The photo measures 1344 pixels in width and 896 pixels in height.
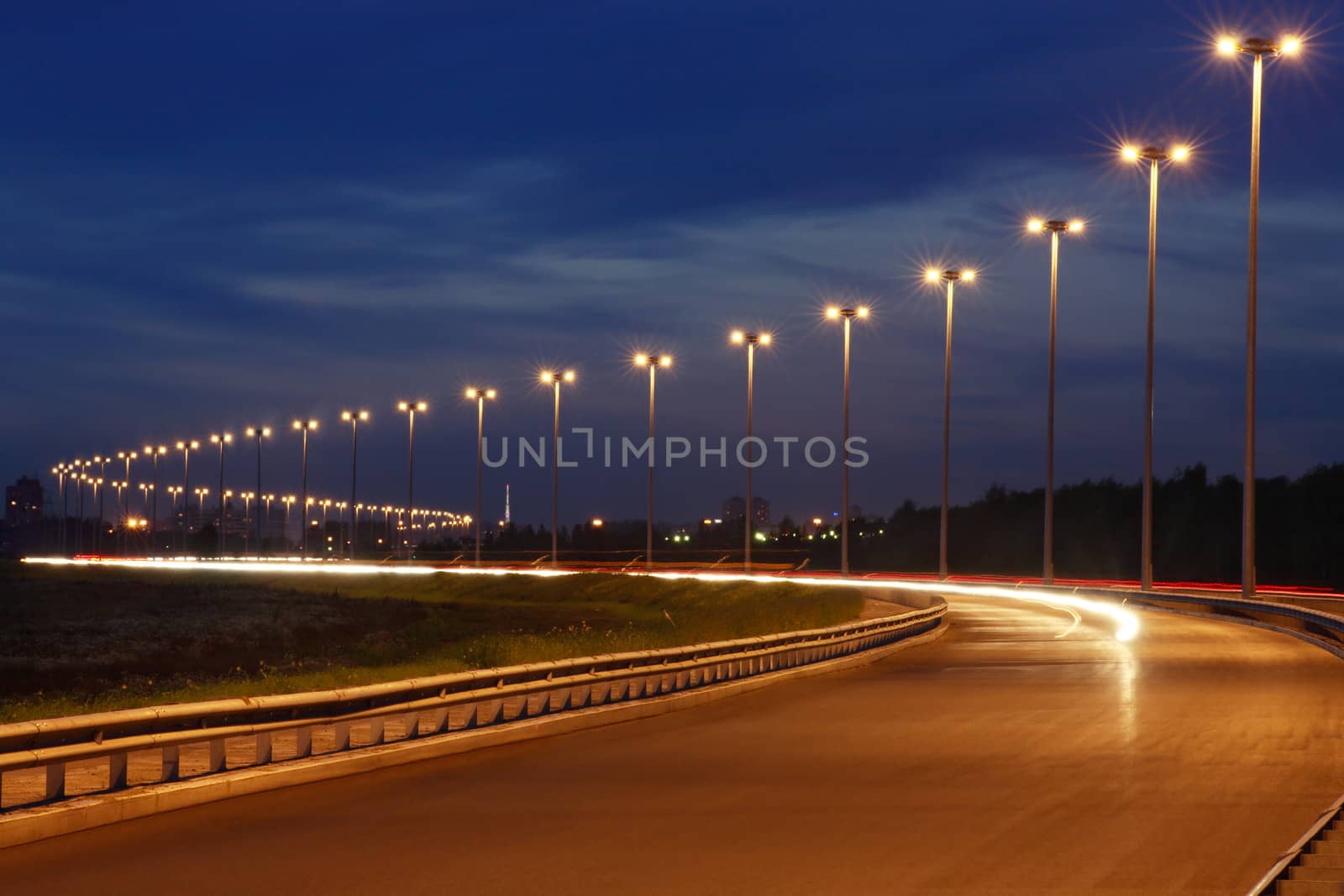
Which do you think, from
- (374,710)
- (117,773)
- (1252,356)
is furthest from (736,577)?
(117,773)

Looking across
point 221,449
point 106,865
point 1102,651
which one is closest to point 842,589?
point 1102,651

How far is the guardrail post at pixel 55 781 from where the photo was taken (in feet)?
40.5

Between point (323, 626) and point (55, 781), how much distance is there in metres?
65.0

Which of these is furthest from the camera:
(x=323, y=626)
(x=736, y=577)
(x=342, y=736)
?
(x=736, y=577)

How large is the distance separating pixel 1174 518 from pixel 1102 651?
83.6 m

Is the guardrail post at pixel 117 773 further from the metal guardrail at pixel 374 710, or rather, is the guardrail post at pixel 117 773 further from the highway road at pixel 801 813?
the highway road at pixel 801 813

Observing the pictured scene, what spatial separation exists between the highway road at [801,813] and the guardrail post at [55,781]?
512mm

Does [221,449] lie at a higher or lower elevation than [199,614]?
higher

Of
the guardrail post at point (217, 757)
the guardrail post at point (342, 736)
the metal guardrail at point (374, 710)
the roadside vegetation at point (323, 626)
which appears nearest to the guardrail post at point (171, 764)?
the metal guardrail at point (374, 710)

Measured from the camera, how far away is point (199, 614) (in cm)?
8769

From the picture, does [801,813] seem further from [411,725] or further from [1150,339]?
[1150,339]

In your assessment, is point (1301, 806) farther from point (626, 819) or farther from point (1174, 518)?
point (1174, 518)

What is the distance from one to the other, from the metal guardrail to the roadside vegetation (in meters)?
3.05

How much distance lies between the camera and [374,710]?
16250mm
